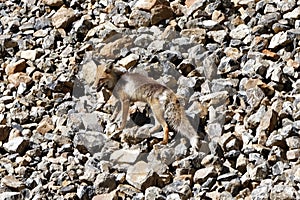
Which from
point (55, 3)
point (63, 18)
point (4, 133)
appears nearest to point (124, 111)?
point (4, 133)

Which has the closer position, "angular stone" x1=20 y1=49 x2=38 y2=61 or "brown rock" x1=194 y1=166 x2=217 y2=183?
"brown rock" x1=194 y1=166 x2=217 y2=183

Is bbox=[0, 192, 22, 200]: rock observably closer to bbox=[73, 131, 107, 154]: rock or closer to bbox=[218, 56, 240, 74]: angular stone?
bbox=[73, 131, 107, 154]: rock

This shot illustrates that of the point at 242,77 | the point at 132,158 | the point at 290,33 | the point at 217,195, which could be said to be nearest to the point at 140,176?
the point at 132,158

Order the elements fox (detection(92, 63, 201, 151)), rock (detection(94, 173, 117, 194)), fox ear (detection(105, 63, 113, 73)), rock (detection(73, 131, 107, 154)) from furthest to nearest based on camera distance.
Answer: fox ear (detection(105, 63, 113, 73))
rock (detection(73, 131, 107, 154))
fox (detection(92, 63, 201, 151))
rock (detection(94, 173, 117, 194))

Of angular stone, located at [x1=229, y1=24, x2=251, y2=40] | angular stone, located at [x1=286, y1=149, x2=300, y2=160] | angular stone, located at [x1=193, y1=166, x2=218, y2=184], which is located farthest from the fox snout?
angular stone, located at [x1=286, y1=149, x2=300, y2=160]

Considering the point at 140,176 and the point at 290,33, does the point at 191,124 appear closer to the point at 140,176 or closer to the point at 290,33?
the point at 140,176

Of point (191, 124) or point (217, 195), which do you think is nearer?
point (217, 195)

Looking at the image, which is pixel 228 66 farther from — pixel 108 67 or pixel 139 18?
pixel 139 18
